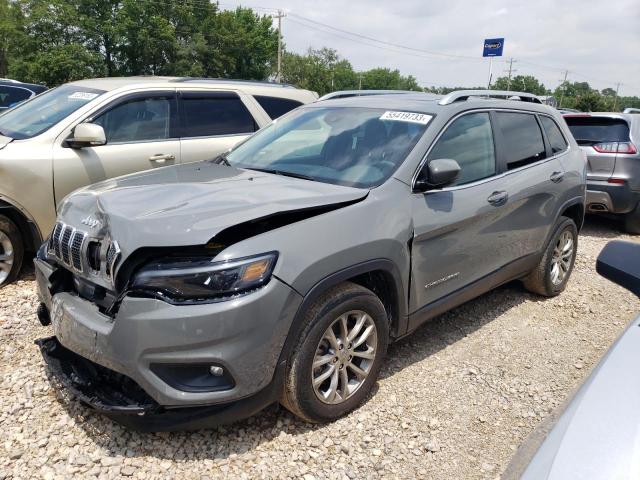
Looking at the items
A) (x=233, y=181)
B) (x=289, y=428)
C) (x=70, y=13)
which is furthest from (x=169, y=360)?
(x=70, y=13)

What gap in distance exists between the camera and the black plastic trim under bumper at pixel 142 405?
89.9 inches

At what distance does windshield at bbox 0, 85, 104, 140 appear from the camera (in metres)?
4.65

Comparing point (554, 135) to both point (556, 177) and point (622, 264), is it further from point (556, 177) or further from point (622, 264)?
point (622, 264)

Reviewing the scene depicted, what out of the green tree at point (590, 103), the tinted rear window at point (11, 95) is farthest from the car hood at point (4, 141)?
the green tree at point (590, 103)

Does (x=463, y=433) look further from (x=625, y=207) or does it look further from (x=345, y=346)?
(x=625, y=207)

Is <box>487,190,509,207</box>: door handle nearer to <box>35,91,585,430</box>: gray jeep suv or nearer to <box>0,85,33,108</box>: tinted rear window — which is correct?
<box>35,91,585,430</box>: gray jeep suv

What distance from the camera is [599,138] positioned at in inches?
301

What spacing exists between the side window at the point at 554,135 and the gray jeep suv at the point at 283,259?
2.61ft

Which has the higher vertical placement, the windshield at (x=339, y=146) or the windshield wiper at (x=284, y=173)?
the windshield at (x=339, y=146)

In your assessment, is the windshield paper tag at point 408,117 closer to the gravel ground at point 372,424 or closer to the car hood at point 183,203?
the car hood at point 183,203

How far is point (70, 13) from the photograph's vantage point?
159 feet

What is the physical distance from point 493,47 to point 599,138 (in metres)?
15.1

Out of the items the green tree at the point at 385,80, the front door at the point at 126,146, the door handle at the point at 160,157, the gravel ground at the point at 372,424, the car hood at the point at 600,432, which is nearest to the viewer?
the car hood at the point at 600,432

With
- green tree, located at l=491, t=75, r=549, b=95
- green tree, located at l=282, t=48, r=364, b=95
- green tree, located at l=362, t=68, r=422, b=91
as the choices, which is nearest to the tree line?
green tree, located at l=282, t=48, r=364, b=95
